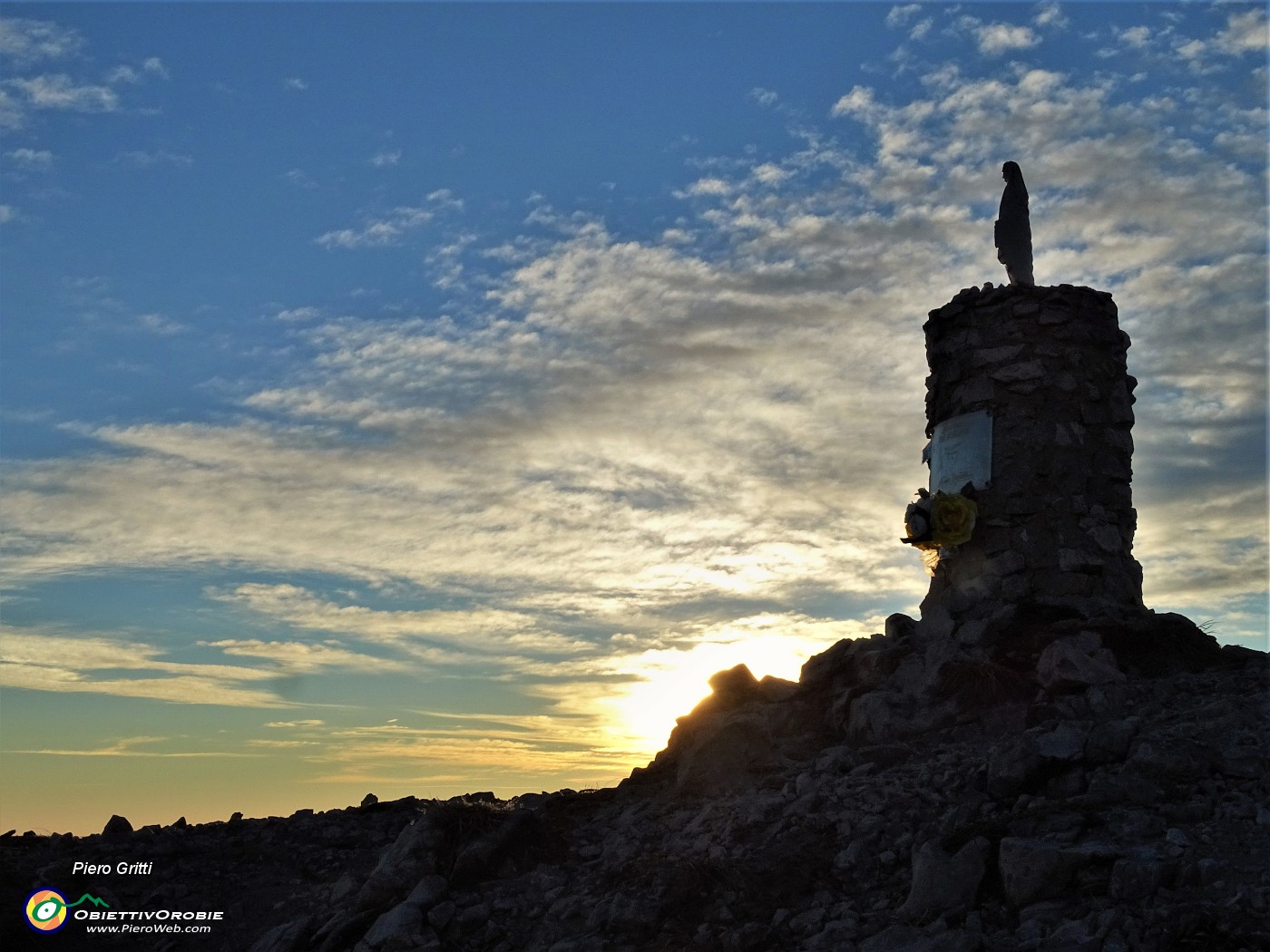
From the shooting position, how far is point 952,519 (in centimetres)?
1666

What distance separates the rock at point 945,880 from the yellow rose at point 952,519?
271 inches

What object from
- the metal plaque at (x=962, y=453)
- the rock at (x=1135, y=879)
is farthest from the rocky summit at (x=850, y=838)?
the metal plaque at (x=962, y=453)

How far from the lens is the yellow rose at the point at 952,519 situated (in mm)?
16594

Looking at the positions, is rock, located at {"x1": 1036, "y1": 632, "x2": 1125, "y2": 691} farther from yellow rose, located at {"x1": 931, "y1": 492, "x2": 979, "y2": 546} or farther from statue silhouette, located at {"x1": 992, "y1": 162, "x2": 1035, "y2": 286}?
statue silhouette, located at {"x1": 992, "y1": 162, "x2": 1035, "y2": 286}

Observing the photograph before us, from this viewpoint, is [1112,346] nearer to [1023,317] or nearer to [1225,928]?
[1023,317]

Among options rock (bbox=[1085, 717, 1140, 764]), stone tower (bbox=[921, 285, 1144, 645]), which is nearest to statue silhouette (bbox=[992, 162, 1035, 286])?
stone tower (bbox=[921, 285, 1144, 645])

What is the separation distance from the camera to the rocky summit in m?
9.64

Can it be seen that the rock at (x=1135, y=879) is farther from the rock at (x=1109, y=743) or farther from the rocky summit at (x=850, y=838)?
the rock at (x=1109, y=743)

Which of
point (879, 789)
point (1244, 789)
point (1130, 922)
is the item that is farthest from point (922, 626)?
point (1130, 922)

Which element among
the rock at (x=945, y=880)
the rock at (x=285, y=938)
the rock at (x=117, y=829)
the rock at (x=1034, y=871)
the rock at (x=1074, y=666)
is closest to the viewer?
the rock at (x=1034, y=871)

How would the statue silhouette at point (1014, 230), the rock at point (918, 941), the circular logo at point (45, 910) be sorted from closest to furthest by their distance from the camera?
1. the rock at point (918, 941)
2. the circular logo at point (45, 910)
3. the statue silhouette at point (1014, 230)

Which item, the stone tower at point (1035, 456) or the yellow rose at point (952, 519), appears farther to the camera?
the yellow rose at point (952, 519)

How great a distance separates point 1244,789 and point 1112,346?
8232 mm

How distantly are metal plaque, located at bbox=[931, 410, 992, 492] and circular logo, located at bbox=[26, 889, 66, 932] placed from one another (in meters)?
12.8
